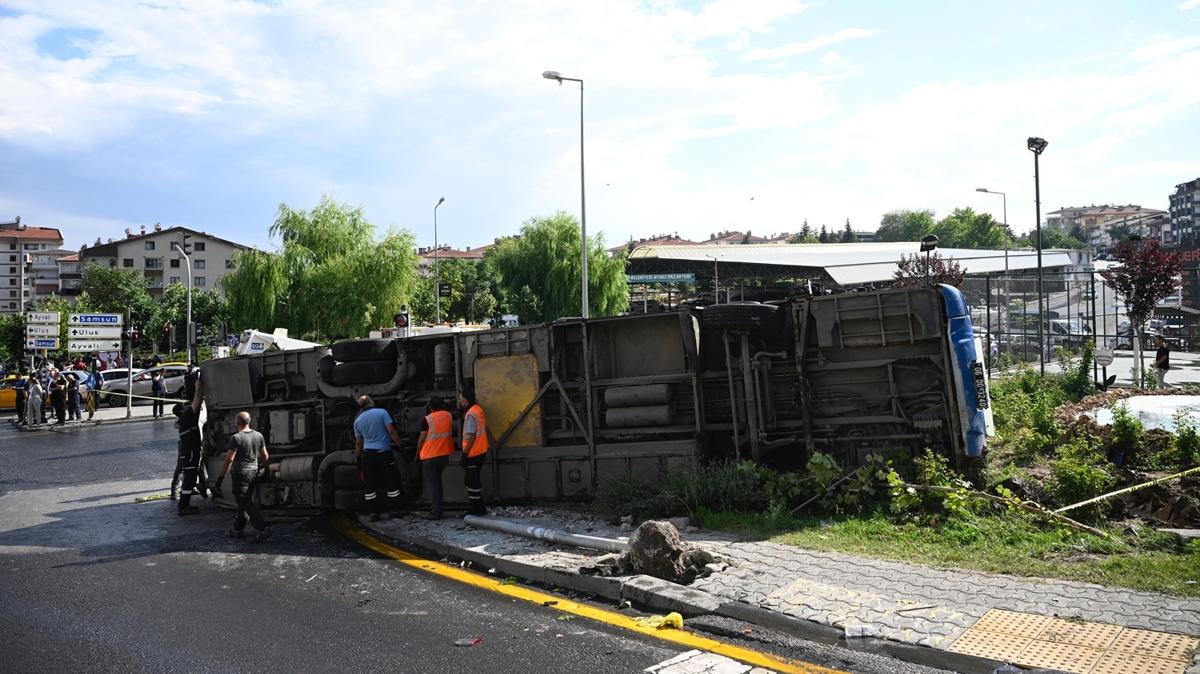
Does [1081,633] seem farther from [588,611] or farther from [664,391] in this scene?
[664,391]

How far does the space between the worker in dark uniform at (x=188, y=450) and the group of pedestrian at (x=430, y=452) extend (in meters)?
3.08

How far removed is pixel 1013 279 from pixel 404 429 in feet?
49.9

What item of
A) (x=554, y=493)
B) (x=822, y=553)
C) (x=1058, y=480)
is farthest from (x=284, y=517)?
(x=1058, y=480)

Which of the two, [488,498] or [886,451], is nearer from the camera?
[886,451]

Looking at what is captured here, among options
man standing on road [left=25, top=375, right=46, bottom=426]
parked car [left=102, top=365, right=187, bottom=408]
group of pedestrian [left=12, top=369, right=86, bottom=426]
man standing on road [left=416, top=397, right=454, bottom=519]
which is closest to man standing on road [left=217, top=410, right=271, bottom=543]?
man standing on road [left=416, top=397, right=454, bottom=519]

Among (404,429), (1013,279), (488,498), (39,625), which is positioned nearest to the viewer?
(39,625)

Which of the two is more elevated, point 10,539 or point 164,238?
point 164,238

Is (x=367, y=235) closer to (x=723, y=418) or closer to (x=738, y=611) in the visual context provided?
(x=723, y=418)

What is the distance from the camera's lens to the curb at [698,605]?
197 inches

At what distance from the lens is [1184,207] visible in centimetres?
12838

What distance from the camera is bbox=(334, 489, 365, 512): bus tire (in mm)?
10766

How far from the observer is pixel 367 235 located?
3962 centimetres

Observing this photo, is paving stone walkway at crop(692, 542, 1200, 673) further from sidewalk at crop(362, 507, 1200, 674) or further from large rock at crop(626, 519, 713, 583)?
large rock at crop(626, 519, 713, 583)

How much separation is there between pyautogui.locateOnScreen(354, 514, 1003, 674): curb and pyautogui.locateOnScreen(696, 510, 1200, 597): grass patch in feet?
5.55
